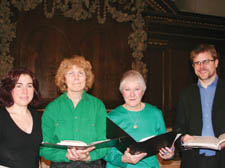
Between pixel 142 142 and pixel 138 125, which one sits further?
pixel 138 125

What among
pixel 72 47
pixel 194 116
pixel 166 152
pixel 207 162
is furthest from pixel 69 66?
pixel 72 47

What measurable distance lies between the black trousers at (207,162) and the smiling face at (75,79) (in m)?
1.39

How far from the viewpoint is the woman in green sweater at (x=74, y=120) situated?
200 cm

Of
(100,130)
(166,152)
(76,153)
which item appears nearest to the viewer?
(76,153)

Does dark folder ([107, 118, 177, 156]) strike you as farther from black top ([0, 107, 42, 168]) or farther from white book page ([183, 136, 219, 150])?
black top ([0, 107, 42, 168])

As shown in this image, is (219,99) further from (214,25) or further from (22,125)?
(214,25)

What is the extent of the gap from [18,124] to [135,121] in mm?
1026

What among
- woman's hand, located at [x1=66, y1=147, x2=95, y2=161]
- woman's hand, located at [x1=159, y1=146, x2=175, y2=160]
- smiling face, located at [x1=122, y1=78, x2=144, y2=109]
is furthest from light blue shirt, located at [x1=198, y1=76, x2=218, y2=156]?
woman's hand, located at [x1=66, y1=147, x2=95, y2=161]

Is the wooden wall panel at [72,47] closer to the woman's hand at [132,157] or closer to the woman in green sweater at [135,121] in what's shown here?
the woman in green sweater at [135,121]

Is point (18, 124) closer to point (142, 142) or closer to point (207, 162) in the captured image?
point (142, 142)

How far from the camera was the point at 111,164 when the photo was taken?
2084 millimetres

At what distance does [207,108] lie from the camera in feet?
7.65

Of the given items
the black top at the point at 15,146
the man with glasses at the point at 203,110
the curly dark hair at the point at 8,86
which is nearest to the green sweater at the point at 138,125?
the man with glasses at the point at 203,110

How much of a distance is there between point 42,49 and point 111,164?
11.1ft
